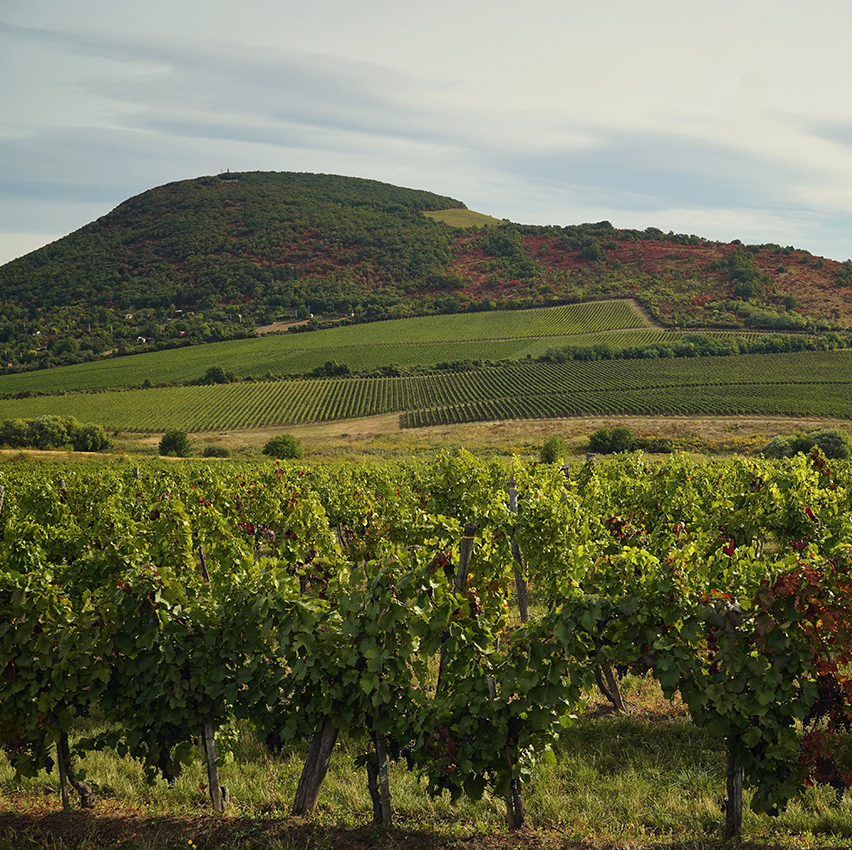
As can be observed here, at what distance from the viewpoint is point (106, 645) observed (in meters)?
5.48

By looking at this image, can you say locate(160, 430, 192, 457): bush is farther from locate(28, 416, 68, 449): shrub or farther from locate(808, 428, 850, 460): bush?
locate(808, 428, 850, 460): bush

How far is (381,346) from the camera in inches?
3868

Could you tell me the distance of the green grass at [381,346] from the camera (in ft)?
288

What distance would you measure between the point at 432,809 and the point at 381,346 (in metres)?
94.3

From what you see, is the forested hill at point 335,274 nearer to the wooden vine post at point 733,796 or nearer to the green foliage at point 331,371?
the green foliage at point 331,371

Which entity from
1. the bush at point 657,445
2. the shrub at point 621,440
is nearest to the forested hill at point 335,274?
the bush at point 657,445

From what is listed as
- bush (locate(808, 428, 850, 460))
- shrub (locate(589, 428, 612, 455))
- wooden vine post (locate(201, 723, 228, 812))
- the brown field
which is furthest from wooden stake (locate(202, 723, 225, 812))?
bush (locate(808, 428, 850, 460))

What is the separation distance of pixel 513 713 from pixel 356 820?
5.67 feet

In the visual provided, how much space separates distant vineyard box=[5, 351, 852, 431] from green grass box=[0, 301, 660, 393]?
8.19m

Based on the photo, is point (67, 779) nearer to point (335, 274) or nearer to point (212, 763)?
point (212, 763)

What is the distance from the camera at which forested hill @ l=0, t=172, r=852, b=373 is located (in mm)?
112188

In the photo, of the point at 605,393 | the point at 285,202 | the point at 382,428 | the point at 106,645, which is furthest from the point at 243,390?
the point at 285,202

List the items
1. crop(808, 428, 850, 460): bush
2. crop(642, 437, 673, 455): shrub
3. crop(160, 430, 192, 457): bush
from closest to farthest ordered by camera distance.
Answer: crop(808, 428, 850, 460): bush → crop(642, 437, 673, 455): shrub → crop(160, 430, 192, 457): bush

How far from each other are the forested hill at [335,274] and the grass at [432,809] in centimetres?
10248
